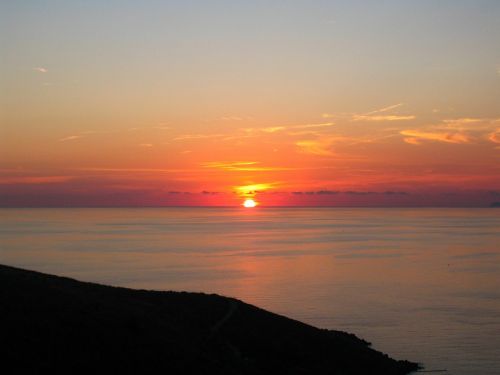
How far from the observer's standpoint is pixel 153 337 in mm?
36906

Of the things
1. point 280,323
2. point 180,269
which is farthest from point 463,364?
point 180,269

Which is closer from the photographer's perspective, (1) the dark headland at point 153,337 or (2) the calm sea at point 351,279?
(1) the dark headland at point 153,337

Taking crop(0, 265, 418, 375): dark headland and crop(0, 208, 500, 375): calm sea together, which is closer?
crop(0, 265, 418, 375): dark headland

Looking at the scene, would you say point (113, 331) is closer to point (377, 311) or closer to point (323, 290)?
point (377, 311)

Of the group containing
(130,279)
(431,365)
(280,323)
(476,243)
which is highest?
(476,243)

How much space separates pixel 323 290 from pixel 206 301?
37511 millimetres

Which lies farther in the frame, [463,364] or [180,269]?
[180,269]

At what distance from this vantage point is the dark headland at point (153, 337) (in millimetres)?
31344

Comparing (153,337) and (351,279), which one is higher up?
(351,279)

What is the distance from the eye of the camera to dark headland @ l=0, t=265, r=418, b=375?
31.3 metres

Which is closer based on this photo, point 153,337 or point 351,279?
point 153,337

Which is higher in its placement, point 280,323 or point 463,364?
point 280,323

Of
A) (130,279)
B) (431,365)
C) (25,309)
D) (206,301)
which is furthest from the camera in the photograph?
(130,279)

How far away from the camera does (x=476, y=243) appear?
188m
